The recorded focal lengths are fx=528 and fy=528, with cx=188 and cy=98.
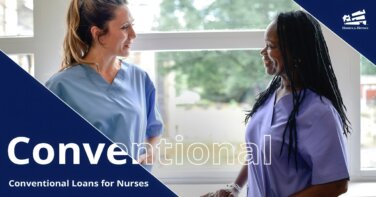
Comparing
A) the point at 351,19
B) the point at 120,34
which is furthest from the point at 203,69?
the point at 351,19

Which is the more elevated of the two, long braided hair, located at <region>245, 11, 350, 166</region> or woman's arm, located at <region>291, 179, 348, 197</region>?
long braided hair, located at <region>245, 11, 350, 166</region>

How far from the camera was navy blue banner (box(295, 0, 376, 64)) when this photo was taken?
0.81 m

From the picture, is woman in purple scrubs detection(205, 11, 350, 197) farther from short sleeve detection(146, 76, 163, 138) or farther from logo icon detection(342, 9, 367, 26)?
short sleeve detection(146, 76, 163, 138)

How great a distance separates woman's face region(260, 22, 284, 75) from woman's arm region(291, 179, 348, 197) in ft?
0.61

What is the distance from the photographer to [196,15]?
88 cm

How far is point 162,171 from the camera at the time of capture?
0.84m

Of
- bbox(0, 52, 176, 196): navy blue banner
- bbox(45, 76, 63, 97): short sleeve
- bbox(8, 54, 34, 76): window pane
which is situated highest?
bbox(8, 54, 34, 76): window pane

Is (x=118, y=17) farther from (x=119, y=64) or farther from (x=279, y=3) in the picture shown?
(x=279, y=3)

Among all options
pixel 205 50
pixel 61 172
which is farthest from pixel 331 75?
pixel 61 172

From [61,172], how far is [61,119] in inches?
3.4

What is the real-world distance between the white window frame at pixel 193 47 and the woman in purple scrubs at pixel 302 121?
0.11ft

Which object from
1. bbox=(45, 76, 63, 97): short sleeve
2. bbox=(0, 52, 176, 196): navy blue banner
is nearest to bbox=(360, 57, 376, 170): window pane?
bbox=(0, 52, 176, 196): navy blue banner

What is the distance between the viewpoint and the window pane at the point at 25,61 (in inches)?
32.2

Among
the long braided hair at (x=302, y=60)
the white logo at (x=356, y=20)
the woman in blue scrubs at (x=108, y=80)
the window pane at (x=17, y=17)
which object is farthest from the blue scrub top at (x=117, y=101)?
the white logo at (x=356, y=20)
